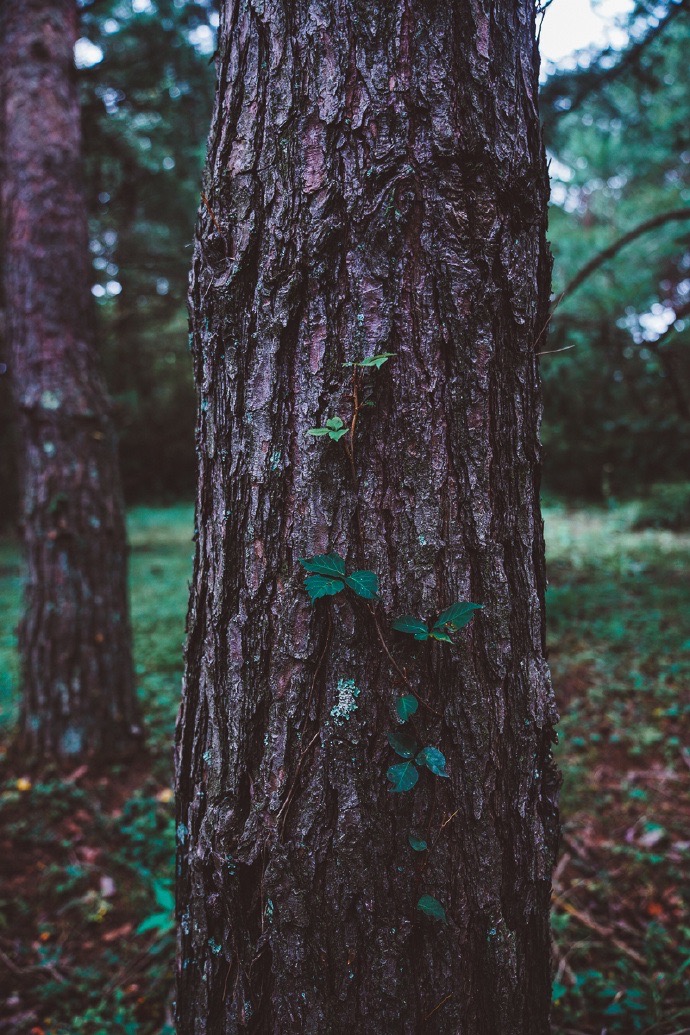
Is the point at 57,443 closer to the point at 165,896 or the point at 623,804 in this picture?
the point at 165,896

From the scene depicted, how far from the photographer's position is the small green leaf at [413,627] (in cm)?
108

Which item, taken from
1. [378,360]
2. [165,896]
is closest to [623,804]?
[165,896]

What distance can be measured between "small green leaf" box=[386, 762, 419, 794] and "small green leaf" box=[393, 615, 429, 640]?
0.23m

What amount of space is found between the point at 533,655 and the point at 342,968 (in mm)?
691

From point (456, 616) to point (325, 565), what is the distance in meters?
0.25

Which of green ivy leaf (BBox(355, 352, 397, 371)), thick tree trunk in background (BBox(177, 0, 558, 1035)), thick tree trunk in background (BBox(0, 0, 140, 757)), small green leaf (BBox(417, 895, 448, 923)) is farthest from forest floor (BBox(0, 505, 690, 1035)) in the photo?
green ivy leaf (BBox(355, 352, 397, 371))

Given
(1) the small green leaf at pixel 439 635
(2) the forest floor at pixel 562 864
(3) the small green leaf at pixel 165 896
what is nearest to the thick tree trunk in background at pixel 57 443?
(2) the forest floor at pixel 562 864

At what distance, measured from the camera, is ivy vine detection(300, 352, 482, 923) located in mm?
1071

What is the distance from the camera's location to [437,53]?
3.51 ft

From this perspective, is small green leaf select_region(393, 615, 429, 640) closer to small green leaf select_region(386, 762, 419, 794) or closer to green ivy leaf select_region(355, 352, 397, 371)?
small green leaf select_region(386, 762, 419, 794)

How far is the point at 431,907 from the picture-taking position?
1107 mm

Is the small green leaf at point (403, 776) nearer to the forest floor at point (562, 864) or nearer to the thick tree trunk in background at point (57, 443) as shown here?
the forest floor at point (562, 864)

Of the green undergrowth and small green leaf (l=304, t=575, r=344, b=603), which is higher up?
small green leaf (l=304, t=575, r=344, b=603)

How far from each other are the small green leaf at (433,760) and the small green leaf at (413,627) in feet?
0.69
